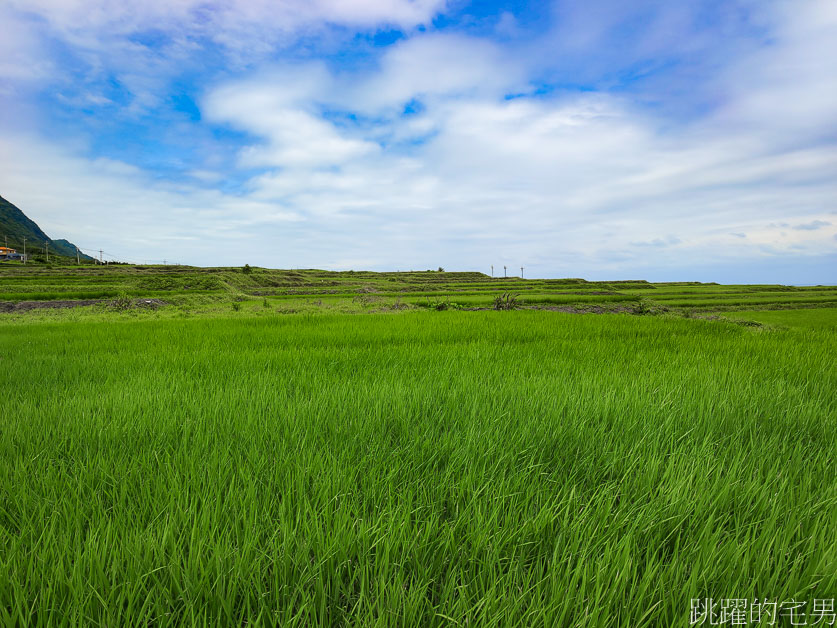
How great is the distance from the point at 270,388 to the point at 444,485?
187cm

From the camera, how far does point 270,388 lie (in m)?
2.76

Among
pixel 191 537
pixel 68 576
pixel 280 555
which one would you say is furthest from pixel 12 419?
pixel 280 555

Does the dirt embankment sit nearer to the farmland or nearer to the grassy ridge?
the farmland

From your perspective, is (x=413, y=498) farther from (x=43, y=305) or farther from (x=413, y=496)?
(x=43, y=305)

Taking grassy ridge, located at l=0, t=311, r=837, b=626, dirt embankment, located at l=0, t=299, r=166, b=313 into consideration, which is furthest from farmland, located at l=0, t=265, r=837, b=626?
dirt embankment, located at l=0, t=299, r=166, b=313

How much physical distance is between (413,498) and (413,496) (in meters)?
0.03

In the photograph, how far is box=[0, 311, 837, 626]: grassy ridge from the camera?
0.90 meters

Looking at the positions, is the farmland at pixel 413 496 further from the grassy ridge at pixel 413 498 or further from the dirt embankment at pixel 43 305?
the dirt embankment at pixel 43 305

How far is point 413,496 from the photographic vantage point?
1.34 meters

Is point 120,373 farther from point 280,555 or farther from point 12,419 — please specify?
point 280,555

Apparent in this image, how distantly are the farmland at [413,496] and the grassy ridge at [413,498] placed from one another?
1cm

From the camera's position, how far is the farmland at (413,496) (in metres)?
0.90

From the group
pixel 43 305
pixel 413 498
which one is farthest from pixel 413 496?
pixel 43 305

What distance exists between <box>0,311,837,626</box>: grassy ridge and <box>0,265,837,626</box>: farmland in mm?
11
